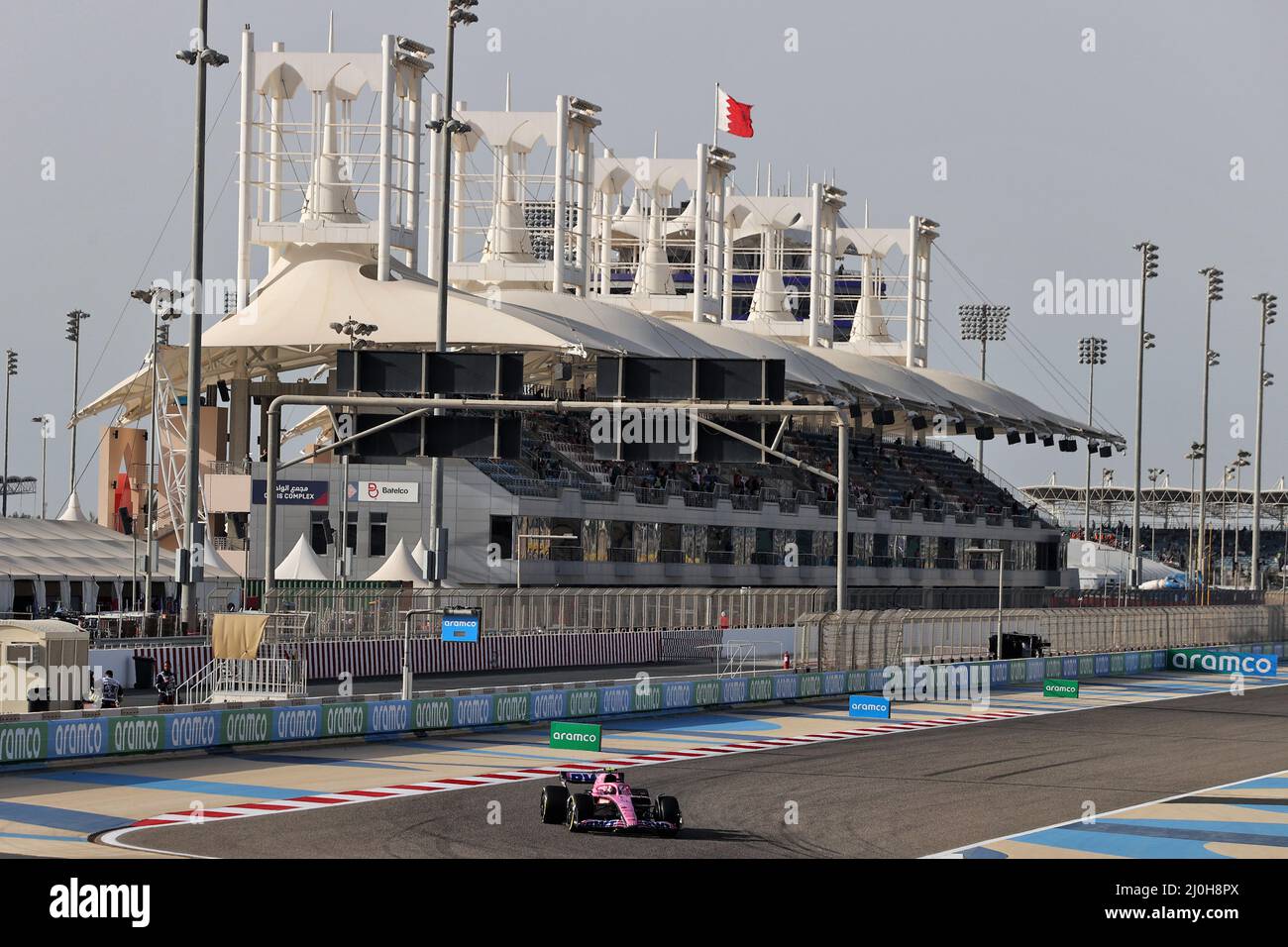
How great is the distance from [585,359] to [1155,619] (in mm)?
27126

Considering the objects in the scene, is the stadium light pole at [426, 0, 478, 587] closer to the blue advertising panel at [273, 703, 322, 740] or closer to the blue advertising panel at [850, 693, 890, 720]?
the blue advertising panel at [850, 693, 890, 720]

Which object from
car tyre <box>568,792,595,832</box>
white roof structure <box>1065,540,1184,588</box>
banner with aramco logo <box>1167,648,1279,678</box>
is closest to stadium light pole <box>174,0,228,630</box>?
car tyre <box>568,792,595,832</box>

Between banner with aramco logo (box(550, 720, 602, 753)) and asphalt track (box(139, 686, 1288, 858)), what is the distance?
2.16 meters

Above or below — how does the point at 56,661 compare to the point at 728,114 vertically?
below

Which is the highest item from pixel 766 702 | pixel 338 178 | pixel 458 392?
pixel 338 178

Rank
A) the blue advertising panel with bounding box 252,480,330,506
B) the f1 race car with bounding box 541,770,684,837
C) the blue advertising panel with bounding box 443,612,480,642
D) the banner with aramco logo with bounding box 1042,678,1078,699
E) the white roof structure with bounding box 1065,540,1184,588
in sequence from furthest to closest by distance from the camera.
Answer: the white roof structure with bounding box 1065,540,1184,588, the blue advertising panel with bounding box 252,480,330,506, the banner with aramco logo with bounding box 1042,678,1078,699, the blue advertising panel with bounding box 443,612,480,642, the f1 race car with bounding box 541,770,684,837

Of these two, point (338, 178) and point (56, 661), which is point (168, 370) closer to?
point (338, 178)

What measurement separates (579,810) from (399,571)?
40.6 meters

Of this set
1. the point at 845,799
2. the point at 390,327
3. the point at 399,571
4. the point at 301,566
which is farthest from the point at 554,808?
the point at 390,327

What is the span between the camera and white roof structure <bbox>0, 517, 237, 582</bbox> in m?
59.7
